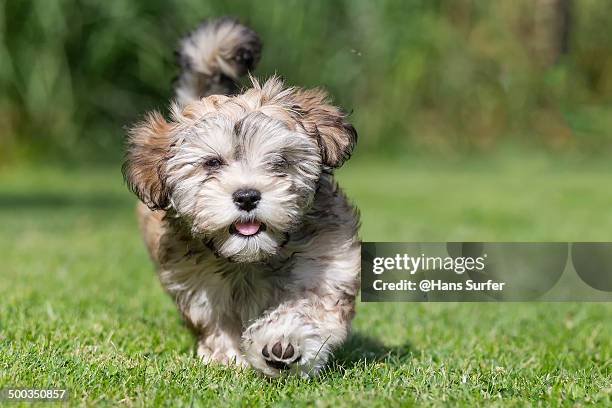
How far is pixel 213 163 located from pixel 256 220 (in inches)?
11.5

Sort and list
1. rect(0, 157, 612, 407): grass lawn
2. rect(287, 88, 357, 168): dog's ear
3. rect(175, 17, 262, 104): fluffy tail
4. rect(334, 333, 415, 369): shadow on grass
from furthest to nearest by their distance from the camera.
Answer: rect(175, 17, 262, 104): fluffy tail → rect(334, 333, 415, 369): shadow on grass → rect(287, 88, 357, 168): dog's ear → rect(0, 157, 612, 407): grass lawn

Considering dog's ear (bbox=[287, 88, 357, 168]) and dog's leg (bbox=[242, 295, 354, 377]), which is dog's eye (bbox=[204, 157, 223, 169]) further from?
dog's leg (bbox=[242, 295, 354, 377])

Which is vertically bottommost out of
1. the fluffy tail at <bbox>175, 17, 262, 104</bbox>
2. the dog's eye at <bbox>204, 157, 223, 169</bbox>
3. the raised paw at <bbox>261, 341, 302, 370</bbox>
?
the raised paw at <bbox>261, 341, 302, 370</bbox>

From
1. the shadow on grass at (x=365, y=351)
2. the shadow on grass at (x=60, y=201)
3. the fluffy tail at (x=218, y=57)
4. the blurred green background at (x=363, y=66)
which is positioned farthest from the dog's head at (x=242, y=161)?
the blurred green background at (x=363, y=66)

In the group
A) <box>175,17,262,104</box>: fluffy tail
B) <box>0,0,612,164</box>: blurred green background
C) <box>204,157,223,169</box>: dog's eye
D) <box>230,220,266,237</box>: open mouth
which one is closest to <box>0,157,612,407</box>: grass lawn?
<box>230,220,266,237</box>: open mouth

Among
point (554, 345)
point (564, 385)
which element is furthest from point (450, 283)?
point (564, 385)

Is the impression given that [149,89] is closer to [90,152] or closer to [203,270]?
[90,152]

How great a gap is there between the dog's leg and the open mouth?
1.08 ft

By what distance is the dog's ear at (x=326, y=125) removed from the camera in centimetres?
371

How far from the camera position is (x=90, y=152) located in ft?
48.1

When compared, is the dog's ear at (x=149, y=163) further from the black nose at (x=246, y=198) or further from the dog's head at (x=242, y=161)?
the black nose at (x=246, y=198)

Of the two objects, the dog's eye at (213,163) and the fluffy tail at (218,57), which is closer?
the dog's eye at (213,163)

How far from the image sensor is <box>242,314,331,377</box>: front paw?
3387 millimetres

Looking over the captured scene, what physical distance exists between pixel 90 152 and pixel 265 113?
37.6 ft
